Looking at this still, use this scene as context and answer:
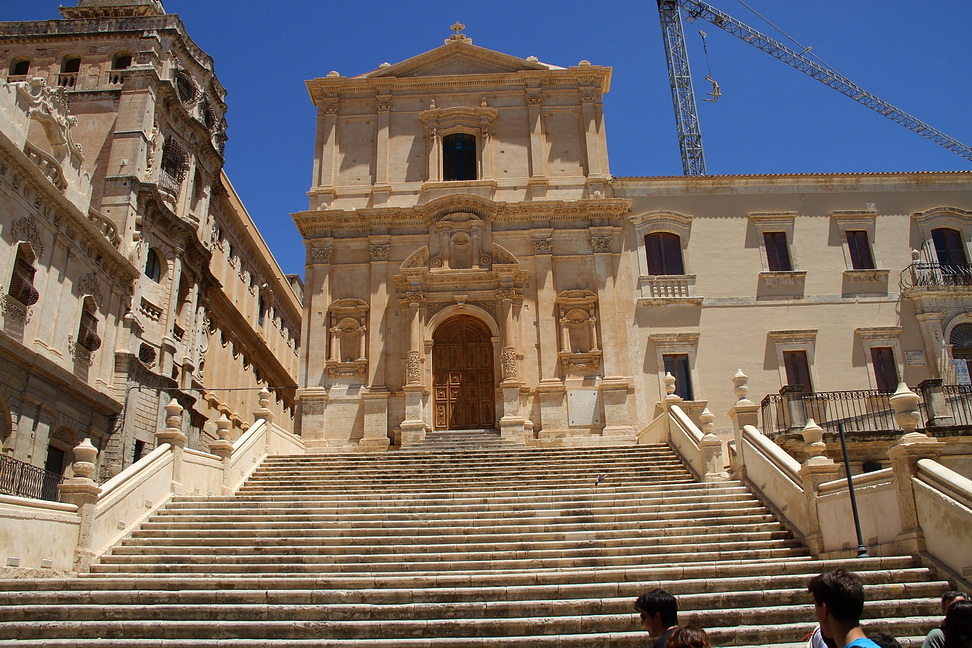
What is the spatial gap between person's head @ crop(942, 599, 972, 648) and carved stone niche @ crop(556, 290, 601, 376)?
18.8 metres

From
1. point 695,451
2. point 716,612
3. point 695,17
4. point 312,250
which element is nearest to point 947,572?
point 716,612

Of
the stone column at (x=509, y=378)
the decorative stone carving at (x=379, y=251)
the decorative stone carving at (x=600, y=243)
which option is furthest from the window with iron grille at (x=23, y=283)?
the decorative stone carving at (x=600, y=243)

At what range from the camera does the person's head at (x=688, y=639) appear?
12.7 ft

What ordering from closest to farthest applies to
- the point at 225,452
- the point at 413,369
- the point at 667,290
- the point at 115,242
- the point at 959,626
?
→ the point at 959,626
the point at 225,452
the point at 413,369
the point at 667,290
the point at 115,242

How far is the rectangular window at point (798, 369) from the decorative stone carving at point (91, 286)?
69.3 ft

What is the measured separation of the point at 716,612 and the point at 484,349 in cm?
1571

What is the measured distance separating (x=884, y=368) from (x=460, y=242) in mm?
13500

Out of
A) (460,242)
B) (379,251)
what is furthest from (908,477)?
(379,251)

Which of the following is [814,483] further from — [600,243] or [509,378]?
[600,243]

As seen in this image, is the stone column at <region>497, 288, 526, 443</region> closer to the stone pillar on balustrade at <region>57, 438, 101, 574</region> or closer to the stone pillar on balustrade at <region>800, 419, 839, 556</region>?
the stone pillar on balustrade at <region>800, 419, 839, 556</region>

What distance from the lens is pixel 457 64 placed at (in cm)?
2720

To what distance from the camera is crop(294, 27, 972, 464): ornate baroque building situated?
23.0m

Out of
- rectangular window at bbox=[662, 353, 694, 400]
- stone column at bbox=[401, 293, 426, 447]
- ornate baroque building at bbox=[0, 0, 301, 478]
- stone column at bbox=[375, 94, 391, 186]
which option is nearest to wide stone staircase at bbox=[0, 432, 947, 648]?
stone column at bbox=[401, 293, 426, 447]

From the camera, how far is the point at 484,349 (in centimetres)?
2375
